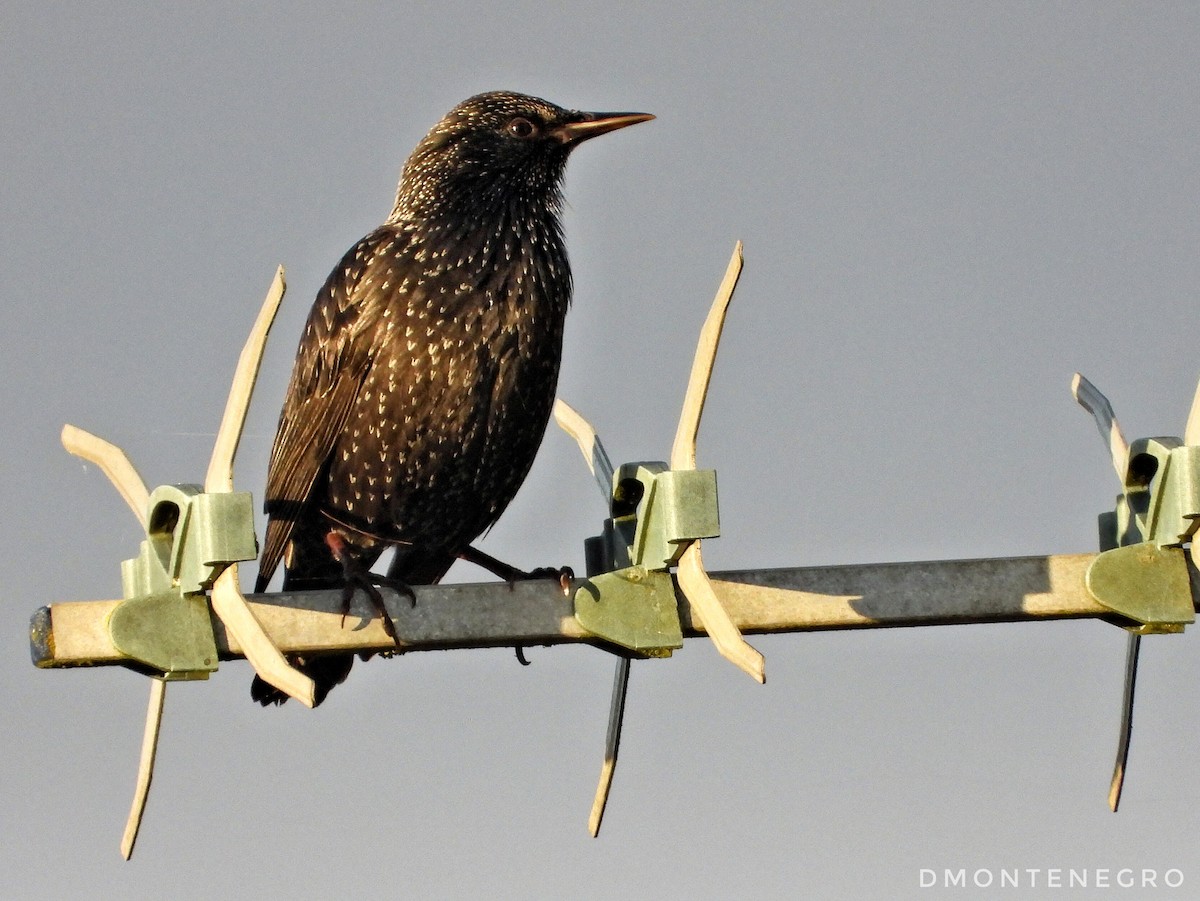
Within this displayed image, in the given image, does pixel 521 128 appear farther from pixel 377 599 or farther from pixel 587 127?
pixel 377 599

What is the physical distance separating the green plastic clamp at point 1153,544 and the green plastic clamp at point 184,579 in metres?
1.86

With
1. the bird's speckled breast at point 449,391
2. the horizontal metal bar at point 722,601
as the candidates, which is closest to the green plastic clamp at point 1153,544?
the horizontal metal bar at point 722,601

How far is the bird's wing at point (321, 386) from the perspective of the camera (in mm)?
6453

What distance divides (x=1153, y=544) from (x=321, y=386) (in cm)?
325

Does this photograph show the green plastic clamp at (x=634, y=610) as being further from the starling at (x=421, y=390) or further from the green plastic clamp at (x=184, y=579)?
the starling at (x=421, y=390)

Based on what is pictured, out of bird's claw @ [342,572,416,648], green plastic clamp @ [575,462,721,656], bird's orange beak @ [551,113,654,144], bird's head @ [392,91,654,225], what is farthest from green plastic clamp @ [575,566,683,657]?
bird's orange beak @ [551,113,654,144]

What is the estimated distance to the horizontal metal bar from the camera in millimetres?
3637

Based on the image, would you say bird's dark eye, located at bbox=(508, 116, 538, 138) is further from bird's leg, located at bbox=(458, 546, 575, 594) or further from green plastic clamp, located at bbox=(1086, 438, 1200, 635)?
green plastic clamp, located at bbox=(1086, 438, 1200, 635)

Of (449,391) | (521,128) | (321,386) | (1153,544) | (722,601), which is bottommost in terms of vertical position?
(722,601)

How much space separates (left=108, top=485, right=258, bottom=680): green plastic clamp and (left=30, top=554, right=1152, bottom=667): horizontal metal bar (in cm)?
4

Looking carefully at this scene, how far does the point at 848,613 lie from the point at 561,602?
0.60 meters

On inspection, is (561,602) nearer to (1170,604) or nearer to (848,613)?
(848,613)

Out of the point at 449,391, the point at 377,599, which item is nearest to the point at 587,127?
the point at 449,391

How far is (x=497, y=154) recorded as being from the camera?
718cm
